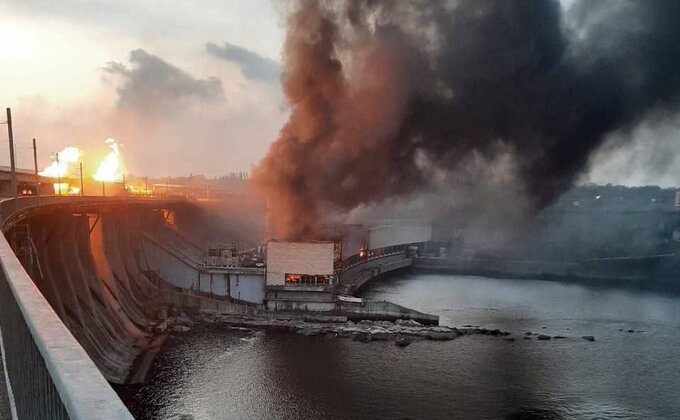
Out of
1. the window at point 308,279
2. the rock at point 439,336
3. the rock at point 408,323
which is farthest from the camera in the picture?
the window at point 308,279

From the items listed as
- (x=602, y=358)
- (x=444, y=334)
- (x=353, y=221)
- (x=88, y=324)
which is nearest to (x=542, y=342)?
(x=602, y=358)

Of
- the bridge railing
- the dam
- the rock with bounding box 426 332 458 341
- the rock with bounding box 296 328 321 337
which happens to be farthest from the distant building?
the bridge railing

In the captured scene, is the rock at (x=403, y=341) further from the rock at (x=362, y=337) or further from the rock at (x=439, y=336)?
the rock at (x=362, y=337)

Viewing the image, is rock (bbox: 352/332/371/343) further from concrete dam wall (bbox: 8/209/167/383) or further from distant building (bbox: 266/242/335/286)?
concrete dam wall (bbox: 8/209/167/383)

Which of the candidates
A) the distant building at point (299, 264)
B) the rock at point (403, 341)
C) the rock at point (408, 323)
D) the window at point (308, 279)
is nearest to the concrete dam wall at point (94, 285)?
the distant building at point (299, 264)

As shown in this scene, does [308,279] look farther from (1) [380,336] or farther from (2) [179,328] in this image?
(2) [179,328]

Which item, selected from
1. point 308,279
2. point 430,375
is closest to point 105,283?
point 308,279
